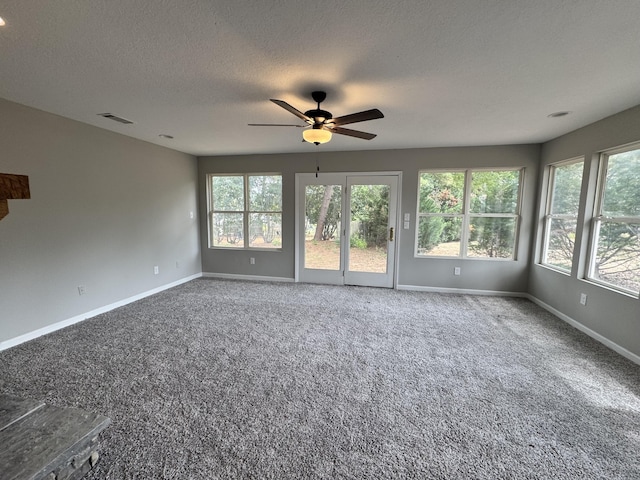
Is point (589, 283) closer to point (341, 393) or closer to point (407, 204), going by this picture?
point (407, 204)

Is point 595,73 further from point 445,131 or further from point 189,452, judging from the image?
point 189,452

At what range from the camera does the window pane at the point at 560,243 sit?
3441 millimetres

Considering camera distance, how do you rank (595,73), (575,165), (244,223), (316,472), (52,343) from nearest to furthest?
(316,472) → (595,73) → (52,343) → (575,165) → (244,223)

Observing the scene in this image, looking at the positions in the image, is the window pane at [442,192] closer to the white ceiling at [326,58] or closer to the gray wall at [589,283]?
the gray wall at [589,283]

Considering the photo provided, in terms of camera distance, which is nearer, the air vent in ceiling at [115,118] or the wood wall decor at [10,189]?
the wood wall decor at [10,189]

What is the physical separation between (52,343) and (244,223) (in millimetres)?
3130

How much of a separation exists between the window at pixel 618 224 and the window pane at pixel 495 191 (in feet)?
3.96

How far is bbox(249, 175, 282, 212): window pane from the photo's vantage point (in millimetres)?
5031

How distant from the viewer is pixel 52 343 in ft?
8.89

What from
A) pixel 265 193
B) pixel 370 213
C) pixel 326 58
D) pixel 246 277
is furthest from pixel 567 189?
pixel 246 277

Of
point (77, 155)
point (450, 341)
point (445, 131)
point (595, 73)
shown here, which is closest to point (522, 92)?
point (595, 73)

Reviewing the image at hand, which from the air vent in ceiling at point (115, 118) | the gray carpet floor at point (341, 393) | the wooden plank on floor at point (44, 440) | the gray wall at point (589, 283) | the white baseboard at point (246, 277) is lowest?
the gray carpet floor at point (341, 393)

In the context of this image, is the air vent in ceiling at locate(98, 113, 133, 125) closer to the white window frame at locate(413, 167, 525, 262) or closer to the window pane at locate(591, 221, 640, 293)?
the white window frame at locate(413, 167, 525, 262)

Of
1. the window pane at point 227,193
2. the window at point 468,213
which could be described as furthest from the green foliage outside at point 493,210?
the window pane at point 227,193
